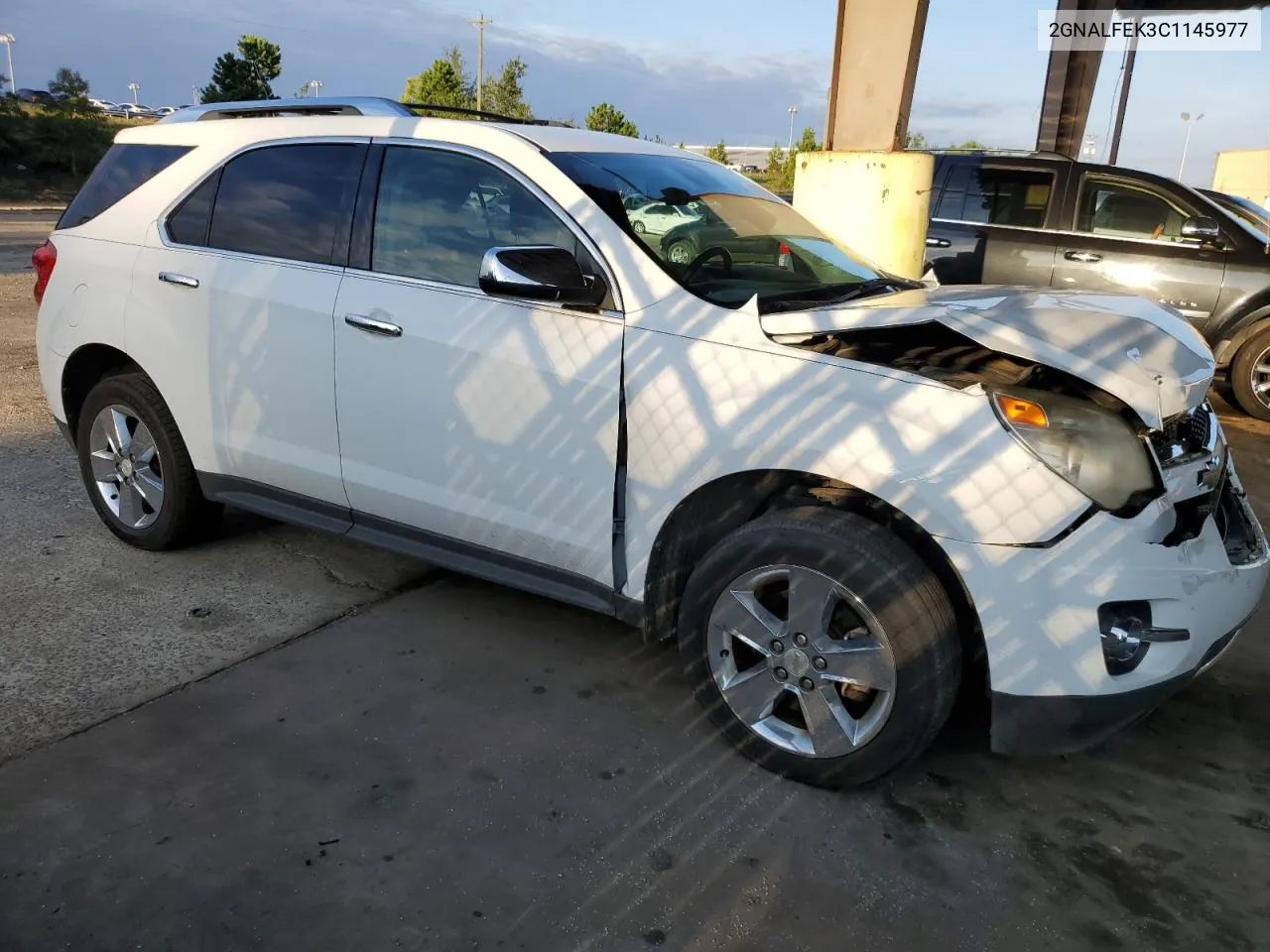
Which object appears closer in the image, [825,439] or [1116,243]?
[825,439]

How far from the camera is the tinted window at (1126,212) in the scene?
25.9 feet

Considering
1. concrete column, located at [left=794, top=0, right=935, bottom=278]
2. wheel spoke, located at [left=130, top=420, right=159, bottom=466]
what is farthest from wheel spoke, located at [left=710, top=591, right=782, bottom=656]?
concrete column, located at [left=794, top=0, right=935, bottom=278]

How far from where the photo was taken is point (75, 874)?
243 cm

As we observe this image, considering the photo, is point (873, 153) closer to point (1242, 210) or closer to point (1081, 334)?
point (1081, 334)

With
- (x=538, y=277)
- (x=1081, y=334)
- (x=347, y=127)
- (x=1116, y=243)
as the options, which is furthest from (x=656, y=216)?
(x=1116, y=243)

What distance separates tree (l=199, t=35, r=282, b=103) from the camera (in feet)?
141

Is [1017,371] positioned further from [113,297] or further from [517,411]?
[113,297]

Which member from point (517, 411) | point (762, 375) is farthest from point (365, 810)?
point (762, 375)

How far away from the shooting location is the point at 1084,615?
2432 millimetres

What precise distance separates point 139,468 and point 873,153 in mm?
4332

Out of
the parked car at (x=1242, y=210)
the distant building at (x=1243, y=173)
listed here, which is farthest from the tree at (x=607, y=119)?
the parked car at (x=1242, y=210)

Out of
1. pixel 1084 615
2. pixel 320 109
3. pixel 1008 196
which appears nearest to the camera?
pixel 1084 615

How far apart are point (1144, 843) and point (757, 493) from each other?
144cm

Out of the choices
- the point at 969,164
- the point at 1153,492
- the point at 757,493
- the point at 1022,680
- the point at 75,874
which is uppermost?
the point at 969,164
